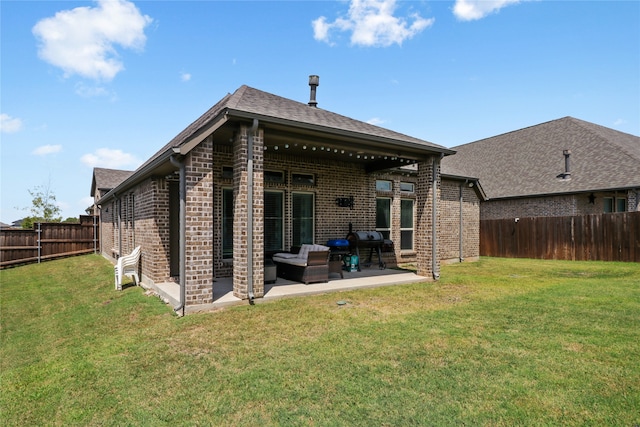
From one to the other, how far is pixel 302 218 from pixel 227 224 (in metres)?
2.08

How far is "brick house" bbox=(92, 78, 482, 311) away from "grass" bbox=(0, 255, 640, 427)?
108 centimetres

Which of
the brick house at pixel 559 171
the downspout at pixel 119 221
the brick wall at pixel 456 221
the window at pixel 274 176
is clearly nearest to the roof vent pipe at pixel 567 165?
the brick house at pixel 559 171

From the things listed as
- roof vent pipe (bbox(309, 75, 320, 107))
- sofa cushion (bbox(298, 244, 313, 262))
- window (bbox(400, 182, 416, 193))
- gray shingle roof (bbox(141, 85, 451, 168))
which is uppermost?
roof vent pipe (bbox(309, 75, 320, 107))

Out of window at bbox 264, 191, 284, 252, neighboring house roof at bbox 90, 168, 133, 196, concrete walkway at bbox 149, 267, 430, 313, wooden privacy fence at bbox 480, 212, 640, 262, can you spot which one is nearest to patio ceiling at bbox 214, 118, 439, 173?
window at bbox 264, 191, 284, 252

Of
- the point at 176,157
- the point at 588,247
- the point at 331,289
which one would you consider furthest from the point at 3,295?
the point at 588,247

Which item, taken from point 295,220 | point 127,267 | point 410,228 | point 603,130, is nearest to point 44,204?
point 127,267

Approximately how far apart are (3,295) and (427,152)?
10.7 m

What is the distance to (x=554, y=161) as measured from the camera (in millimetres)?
17891

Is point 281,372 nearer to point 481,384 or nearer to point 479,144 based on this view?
point 481,384

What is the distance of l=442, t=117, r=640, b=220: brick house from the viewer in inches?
596

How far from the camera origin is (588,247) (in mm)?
13734

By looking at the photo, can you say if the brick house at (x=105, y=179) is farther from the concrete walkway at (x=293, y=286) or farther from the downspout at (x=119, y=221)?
the concrete walkway at (x=293, y=286)

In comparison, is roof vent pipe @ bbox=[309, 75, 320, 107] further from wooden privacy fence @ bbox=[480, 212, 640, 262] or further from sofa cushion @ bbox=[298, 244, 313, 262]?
wooden privacy fence @ bbox=[480, 212, 640, 262]

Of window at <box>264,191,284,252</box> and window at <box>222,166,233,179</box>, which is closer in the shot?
window at <box>222,166,233,179</box>
